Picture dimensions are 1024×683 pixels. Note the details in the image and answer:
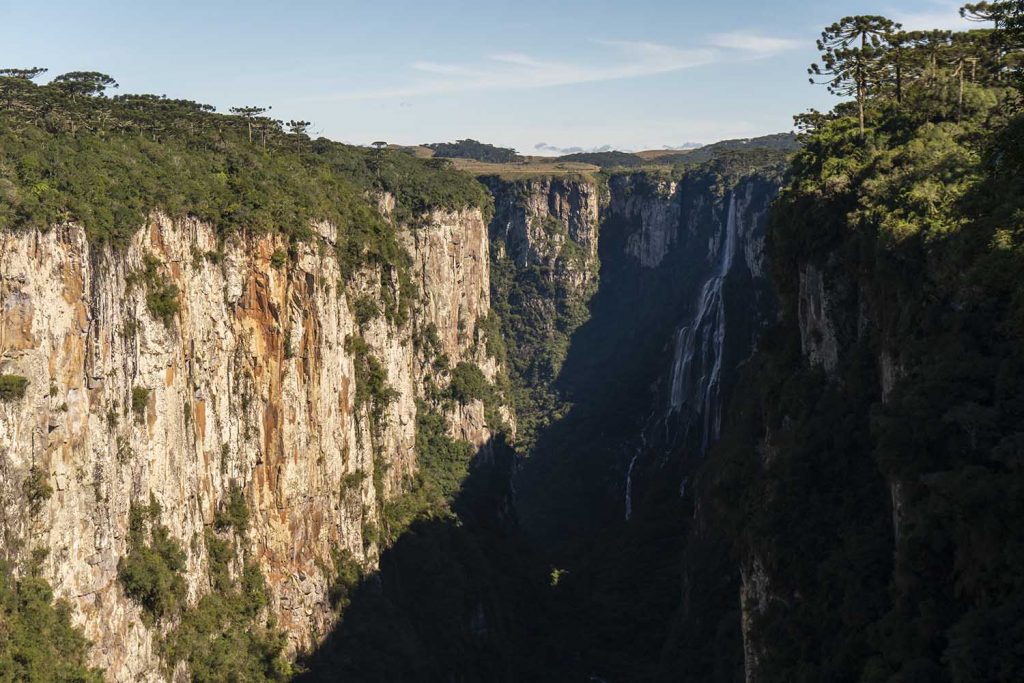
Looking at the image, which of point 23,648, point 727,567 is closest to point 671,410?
point 727,567

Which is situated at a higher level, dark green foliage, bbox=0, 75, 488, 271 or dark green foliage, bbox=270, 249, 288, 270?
dark green foliage, bbox=0, 75, 488, 271

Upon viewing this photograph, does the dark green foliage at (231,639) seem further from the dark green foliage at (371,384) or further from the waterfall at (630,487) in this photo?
the waterfall at (630,487)

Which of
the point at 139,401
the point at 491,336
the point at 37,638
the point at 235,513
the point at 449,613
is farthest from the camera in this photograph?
the point at 491,336

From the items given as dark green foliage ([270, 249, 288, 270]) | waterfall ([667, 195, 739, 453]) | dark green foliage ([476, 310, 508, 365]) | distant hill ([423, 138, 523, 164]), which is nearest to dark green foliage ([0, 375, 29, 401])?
dark green foliage ([270, 249, 288, 270])

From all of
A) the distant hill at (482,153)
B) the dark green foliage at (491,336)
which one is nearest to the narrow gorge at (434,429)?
the dark green foliage at (491,336)

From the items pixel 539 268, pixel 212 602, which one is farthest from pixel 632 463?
pixel 212 602

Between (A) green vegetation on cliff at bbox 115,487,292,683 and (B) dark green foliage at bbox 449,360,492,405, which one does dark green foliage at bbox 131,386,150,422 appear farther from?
(B) dark green foliage at bbox 449,360,492,405

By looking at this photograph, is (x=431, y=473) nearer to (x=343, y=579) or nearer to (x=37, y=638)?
(x=343, y=579)
